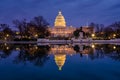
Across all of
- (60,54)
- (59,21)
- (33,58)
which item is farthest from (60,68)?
(59,21)

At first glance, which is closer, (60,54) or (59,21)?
(60,54)

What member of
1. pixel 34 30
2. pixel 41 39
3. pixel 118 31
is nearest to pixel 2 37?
pixel 34 30

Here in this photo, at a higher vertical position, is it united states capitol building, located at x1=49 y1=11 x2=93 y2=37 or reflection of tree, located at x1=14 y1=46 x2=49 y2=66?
united states capitol building, located at x1=49 y1=11 x2=93 y2=37

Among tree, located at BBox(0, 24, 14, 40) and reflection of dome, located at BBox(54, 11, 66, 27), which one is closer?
tree, located at BBox(0, 24, 14, 40)

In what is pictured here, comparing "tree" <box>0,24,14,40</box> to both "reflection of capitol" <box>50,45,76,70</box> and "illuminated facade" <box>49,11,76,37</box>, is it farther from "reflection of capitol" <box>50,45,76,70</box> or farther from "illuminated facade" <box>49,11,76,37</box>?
"reflection of capitol" <box>50,45,76,70</box>

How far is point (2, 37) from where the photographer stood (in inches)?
3543

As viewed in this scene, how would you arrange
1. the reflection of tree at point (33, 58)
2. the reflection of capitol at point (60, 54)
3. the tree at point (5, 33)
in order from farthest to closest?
the tree at point (5, 33)
the reflection of tree at point (33, 58)
the reflection of capitol at point (60, 54)

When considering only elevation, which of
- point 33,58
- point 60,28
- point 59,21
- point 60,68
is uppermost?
point 59,21

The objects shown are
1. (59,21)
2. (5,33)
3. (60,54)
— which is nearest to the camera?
(60,54)

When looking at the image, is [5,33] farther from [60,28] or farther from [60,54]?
[60,54]

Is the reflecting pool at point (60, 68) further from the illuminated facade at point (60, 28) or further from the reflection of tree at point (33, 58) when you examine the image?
the illuminated facade at point (60, 28)

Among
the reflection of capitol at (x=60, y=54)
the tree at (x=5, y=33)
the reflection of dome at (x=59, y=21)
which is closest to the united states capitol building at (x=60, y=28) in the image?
the reflection of dome at (x=59, y=21)

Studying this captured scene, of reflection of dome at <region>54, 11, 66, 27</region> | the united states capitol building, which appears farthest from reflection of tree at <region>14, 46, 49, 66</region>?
reflection of dome at <region>54, 11, 66, 27</region>

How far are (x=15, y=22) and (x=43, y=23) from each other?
8301 millimetres
